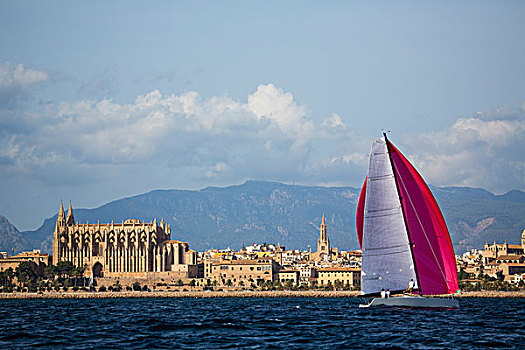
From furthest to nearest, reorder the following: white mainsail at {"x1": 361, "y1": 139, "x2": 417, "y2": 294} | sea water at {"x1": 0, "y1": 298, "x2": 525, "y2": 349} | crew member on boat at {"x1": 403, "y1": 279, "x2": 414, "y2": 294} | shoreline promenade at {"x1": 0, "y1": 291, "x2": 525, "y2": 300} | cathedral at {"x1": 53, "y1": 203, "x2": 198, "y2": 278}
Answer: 1. cathedral at {"x1": 53, "y1": 203, "x2": 198, "y2": 278}
2. shoreline promenade at {"x1": 0, "y1": 291, "x2": 525, "y2": 300}
3. crew member on boat at {"x1": 403, "y1": 279, "x2": 414, "y2": 294}
4. white mainsail at {"x1": 361, "y1": 139, "x2": 417, "y2": 294}
5. sea water at {"x1": 0, "y1": 298, "x2": 525, "y2": 349}

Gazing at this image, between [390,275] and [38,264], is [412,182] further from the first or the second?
[38,264]

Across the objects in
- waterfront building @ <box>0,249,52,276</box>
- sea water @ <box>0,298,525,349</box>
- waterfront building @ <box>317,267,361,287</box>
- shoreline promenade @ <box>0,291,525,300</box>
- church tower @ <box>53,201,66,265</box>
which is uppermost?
church tower @ <box>53,201,66,265</box>

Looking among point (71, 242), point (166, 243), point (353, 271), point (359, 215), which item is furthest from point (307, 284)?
point (359, 215)

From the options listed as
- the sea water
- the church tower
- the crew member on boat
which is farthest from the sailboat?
the church tower

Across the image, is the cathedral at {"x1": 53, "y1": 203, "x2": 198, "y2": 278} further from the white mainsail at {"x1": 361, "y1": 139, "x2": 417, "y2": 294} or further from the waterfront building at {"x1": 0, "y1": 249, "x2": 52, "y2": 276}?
the white mainsail at {"x1": 361, "y1": 139, "x2": 417, "y2": 294}

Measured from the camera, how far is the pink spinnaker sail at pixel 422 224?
49.0 m

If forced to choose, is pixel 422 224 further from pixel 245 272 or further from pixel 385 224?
pixel 245 272

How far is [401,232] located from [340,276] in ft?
397

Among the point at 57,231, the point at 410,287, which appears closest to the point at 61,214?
the point at 57,231

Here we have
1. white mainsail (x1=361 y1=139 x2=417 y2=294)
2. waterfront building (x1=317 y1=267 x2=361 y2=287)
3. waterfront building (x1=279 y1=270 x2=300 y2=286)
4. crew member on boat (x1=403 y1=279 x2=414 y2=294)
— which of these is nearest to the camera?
white mainsail (x1=361 y1=139 x2=417 y2=294)

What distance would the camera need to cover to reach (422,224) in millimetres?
49000

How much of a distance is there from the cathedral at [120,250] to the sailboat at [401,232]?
5168 inches

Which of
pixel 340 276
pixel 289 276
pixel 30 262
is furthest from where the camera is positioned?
pixel 30 262

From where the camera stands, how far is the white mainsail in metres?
48.8
